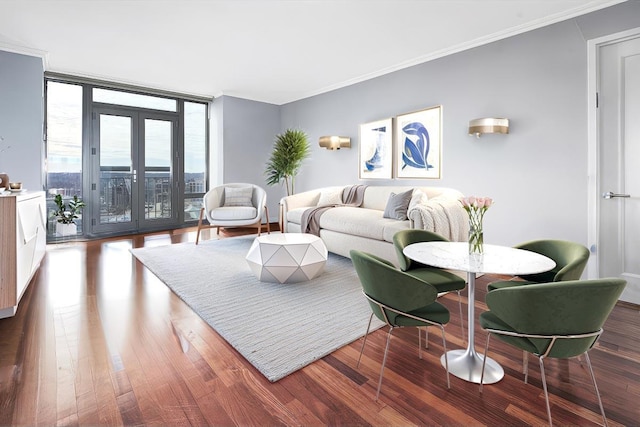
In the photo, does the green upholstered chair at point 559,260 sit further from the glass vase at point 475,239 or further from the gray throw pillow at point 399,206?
the gray throw pillow at point 399,206

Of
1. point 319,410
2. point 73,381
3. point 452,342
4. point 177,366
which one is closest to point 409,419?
point 319,410

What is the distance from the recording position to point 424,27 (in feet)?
12.2

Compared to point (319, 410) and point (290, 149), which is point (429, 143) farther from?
point (319, 410)

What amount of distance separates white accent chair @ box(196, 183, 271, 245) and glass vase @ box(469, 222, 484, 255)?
12.1 ft

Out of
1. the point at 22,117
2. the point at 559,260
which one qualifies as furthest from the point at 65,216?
the point at 559,260

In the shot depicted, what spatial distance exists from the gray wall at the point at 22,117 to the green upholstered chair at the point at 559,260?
5.50 metres

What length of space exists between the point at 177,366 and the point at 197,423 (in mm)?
526

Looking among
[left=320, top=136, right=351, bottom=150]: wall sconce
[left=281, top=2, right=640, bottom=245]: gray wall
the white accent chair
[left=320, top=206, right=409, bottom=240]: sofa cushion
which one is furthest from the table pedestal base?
[left=320, top=136, right=351, bottom=150]: wall sconce

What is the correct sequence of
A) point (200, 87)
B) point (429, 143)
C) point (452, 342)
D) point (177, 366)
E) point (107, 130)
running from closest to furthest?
1. point (177, 366)
2. point (452, 342)
3. point (429, 143)
4. point (107, 130)
5. point (200, 87)

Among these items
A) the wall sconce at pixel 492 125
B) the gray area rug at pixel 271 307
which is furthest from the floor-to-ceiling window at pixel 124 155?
the wall sconce at pixel 492 125

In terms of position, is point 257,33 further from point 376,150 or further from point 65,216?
point 65,216

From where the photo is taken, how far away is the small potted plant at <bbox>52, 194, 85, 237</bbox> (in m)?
5.33

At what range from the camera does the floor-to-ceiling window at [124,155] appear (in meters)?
5.49

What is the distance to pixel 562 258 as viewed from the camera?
6.93ft
